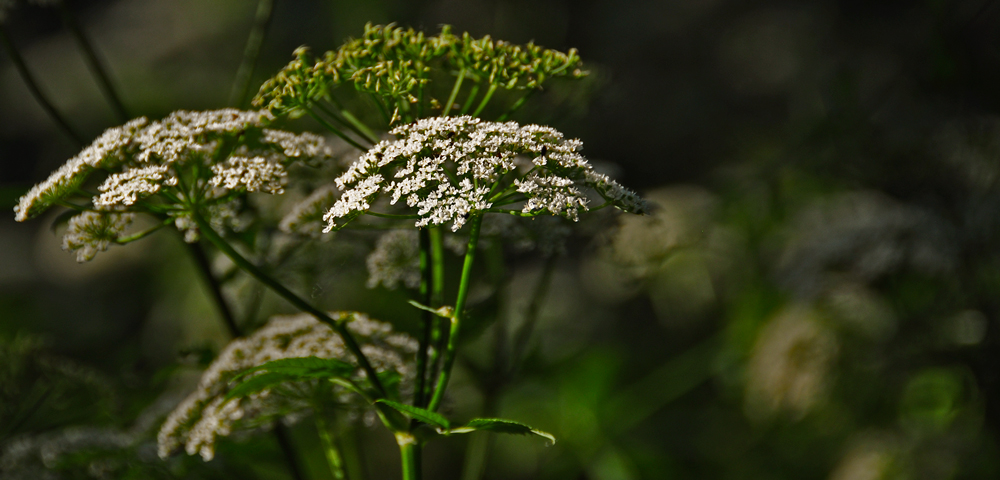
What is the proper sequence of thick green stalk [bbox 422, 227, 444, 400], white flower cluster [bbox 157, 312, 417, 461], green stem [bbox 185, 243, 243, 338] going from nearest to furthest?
thick green stalk [bbox 422, 227, 444, 400] → white flower cluster [bbox 157, 312, 417, 461] → green stem [bbox 185, 243, 243, 338]

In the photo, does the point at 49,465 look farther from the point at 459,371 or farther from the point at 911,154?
the point at 911,154

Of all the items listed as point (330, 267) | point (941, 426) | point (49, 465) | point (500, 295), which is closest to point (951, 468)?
point (941, 426)

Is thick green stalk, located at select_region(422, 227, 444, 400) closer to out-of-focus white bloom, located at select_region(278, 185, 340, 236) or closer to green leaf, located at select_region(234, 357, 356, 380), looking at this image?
green leaf, located at select_region(234, 357, 356, 380)

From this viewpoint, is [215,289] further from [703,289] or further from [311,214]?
[703,289]

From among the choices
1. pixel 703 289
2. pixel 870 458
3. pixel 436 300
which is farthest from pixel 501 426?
pixel 703 289

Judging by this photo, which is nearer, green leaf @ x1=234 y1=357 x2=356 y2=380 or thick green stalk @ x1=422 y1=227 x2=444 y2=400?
green leaf @ x1=234 y1=357 x2=356 y2=380

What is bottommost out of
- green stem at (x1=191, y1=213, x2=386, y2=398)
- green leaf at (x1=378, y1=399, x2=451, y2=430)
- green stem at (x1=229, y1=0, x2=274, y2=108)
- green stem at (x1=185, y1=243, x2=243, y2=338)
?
green leaf at (x1=378, y1=399, x2=451, y2=430)

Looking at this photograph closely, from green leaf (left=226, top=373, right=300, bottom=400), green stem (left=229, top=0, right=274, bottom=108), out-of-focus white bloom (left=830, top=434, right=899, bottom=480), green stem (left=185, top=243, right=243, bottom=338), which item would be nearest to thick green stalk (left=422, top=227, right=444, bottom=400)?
green leaf (left=226, top=373, right=300, bottom=400)
